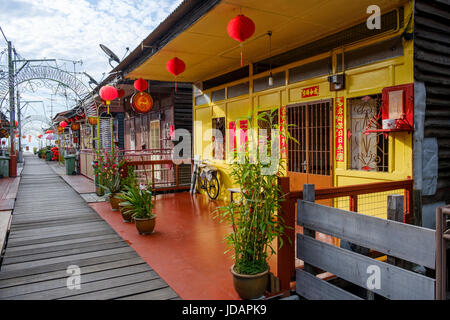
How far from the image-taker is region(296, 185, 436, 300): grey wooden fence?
7.56 ft

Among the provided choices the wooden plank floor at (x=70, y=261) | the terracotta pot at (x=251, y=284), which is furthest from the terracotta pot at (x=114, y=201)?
the terracotta pot at (x=251, y=284)

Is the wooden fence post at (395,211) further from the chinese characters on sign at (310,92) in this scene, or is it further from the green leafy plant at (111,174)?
the green leafy plant at (111,174)

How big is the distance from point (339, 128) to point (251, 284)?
10.6 ft

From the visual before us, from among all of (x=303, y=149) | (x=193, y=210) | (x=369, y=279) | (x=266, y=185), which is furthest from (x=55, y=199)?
(x=369, y=279)

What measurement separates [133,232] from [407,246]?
4.50 meters

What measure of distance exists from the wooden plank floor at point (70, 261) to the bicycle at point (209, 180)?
2.96 metres

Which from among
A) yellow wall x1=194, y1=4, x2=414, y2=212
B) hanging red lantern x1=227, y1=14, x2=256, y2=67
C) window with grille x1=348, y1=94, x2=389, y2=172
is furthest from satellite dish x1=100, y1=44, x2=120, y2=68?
window with grille x1=348, y1=94, x2=389, y2=172

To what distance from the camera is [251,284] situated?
3139mm

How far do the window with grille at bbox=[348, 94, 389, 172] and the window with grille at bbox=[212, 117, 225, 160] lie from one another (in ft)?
13.3

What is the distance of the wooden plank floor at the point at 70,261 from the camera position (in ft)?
11.4

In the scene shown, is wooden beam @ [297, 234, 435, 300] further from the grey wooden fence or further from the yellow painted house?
the yellow painted house

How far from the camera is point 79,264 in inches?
169

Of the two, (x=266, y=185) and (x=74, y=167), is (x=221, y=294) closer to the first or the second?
(x=266, y=185)

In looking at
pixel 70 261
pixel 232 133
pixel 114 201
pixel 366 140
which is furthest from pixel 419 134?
pixel 114 201
